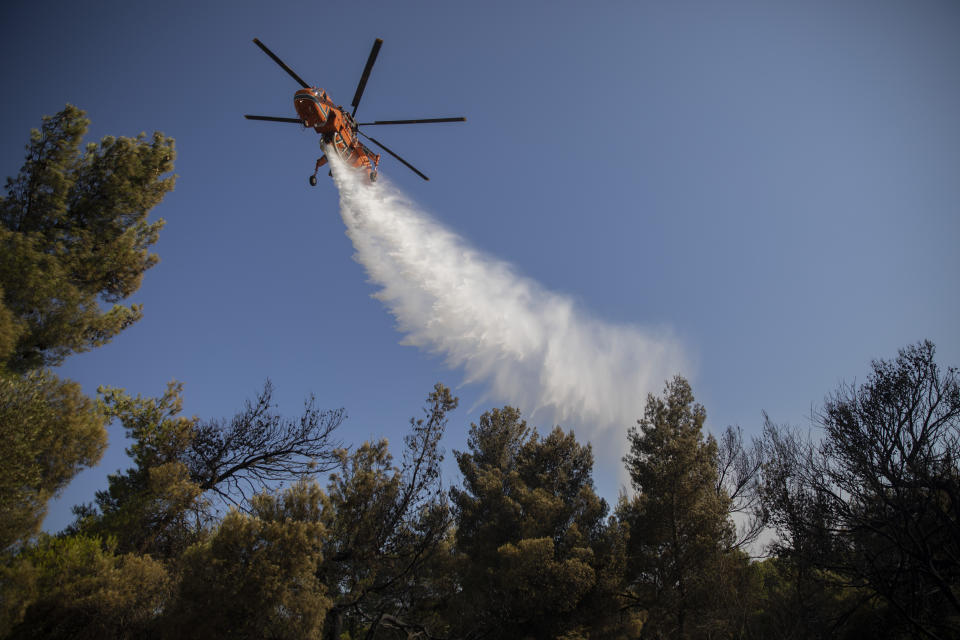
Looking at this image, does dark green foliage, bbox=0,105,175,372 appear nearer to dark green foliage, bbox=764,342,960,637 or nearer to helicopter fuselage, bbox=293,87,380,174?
helicopter fuselage, bbox=293,87,380,174

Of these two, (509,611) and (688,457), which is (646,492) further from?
(509,611)

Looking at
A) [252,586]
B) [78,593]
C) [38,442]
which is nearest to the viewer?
[252,586]

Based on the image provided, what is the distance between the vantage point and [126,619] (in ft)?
31.1

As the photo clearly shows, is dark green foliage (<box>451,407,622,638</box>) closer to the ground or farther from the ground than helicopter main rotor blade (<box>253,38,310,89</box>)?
closer to the ground

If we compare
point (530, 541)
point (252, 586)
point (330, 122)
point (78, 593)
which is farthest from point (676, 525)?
point (330, 122)

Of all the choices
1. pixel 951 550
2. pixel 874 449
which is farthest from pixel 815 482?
pixel 951 550

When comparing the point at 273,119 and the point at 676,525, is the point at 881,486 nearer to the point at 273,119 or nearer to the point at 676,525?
the point at 676,525

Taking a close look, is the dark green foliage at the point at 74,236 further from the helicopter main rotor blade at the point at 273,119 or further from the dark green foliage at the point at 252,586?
the dark green foliage at the point at 252,586

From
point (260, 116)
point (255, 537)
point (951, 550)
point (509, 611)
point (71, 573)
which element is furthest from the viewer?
point (509, 611)

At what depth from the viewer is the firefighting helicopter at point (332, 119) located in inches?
552

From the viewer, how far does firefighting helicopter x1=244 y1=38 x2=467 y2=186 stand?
552 inches

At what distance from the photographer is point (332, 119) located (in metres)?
15.3

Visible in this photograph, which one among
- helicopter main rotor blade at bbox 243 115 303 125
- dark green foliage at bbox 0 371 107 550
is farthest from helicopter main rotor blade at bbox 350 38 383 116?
dark green foliage at bbox 0 371 107 550

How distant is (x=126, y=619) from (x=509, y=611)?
1397 centimetres
